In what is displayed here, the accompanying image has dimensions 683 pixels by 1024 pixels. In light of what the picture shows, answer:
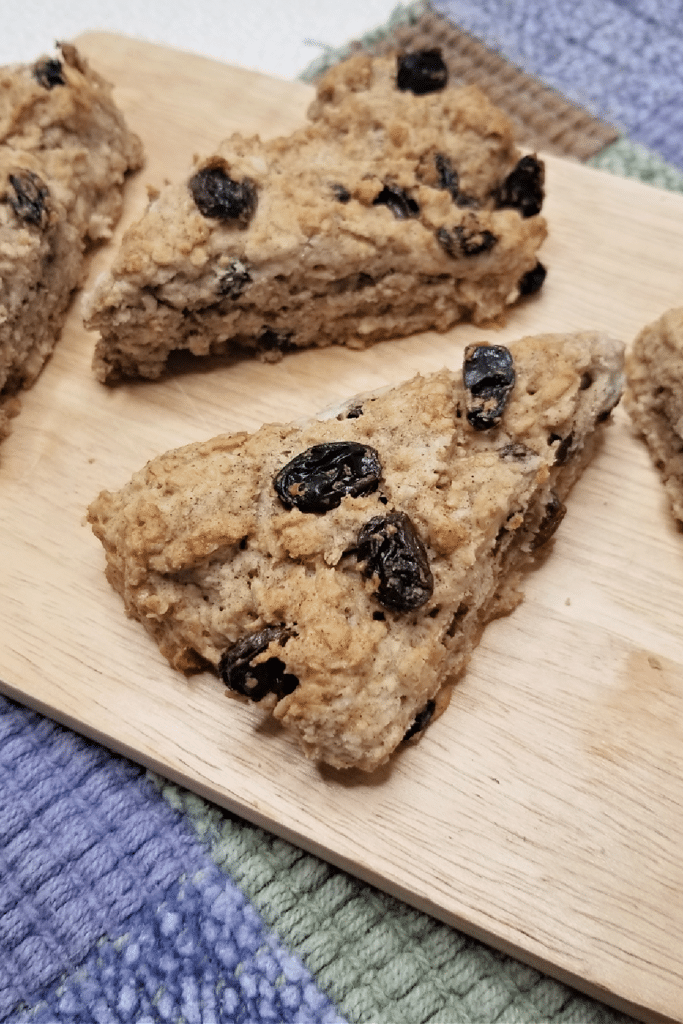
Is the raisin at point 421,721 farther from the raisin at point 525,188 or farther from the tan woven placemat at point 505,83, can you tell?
the tan woven placemat at point 505,83

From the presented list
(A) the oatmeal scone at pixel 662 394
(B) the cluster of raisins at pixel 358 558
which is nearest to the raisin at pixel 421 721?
(B) the cluster of raisins at pixel 358 558

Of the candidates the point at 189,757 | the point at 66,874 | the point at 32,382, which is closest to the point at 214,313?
the point at 32,382

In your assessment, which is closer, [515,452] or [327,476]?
[327,476]

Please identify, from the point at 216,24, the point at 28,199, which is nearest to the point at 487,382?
the point at 28,199

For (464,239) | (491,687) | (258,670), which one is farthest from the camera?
(464,239)

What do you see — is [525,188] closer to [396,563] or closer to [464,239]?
[464,239]

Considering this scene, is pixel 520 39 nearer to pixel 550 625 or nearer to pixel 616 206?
pixel 616 206

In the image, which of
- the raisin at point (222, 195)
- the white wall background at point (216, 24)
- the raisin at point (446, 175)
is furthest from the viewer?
the white wall background at point (216, 24)

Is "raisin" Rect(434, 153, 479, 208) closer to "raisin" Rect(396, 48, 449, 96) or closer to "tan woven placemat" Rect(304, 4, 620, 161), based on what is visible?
"raisin" Rect(396, 48, 449, 96)
